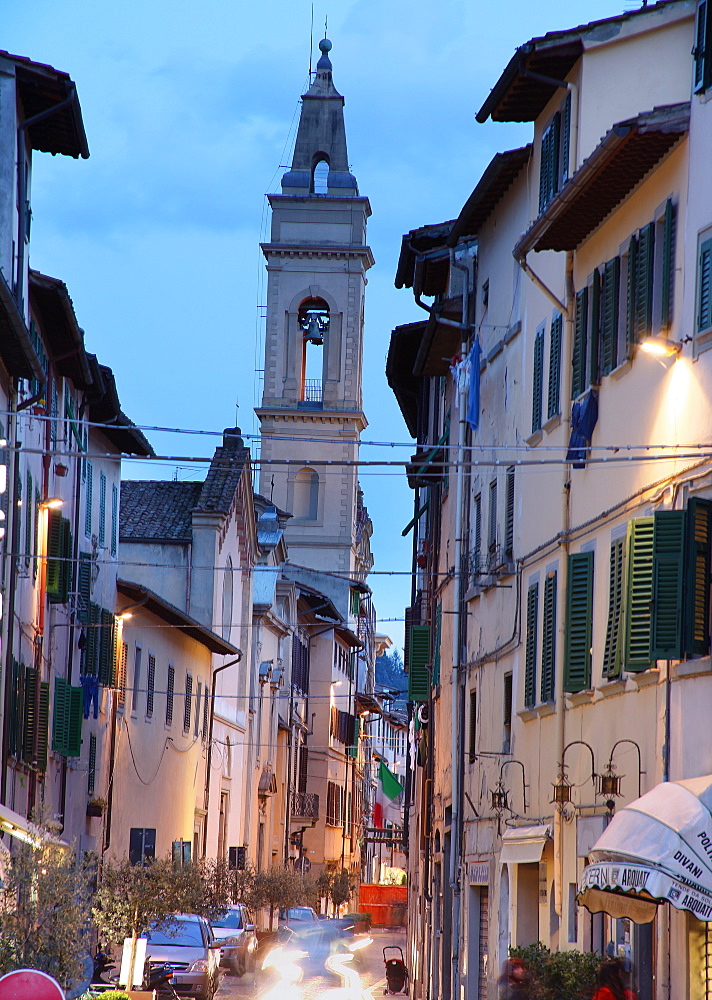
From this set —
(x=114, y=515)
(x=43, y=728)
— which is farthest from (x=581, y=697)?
(x=114, y=515)

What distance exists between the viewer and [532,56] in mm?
19312

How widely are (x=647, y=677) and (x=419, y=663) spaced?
1784cm

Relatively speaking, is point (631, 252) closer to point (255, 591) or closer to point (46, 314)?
point (46, 314)

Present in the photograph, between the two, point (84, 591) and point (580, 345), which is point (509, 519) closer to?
point (580, 345)

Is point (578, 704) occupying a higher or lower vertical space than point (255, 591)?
lower

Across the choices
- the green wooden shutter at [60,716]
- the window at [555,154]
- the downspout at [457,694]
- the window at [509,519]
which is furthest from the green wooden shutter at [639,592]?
the green wooden shutter at [60,716]

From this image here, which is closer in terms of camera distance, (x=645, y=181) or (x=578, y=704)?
(x=645, y=181)

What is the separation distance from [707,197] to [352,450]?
206ft

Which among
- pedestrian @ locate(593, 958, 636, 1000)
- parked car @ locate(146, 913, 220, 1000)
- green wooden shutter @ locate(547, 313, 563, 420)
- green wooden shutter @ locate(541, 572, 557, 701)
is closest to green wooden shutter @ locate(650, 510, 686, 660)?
pedestrian @ locate(593, 958, 636, 1000)

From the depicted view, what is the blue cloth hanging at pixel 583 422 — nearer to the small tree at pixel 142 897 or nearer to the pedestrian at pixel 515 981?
the pedestrian at pixel 515 981

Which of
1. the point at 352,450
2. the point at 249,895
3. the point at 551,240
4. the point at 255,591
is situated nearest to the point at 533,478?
the point at 551,240

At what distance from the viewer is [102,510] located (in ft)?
123

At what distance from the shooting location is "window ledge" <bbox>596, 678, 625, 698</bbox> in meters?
16.2

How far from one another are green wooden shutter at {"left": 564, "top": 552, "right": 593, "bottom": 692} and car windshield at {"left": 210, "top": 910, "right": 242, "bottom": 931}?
2107cm
